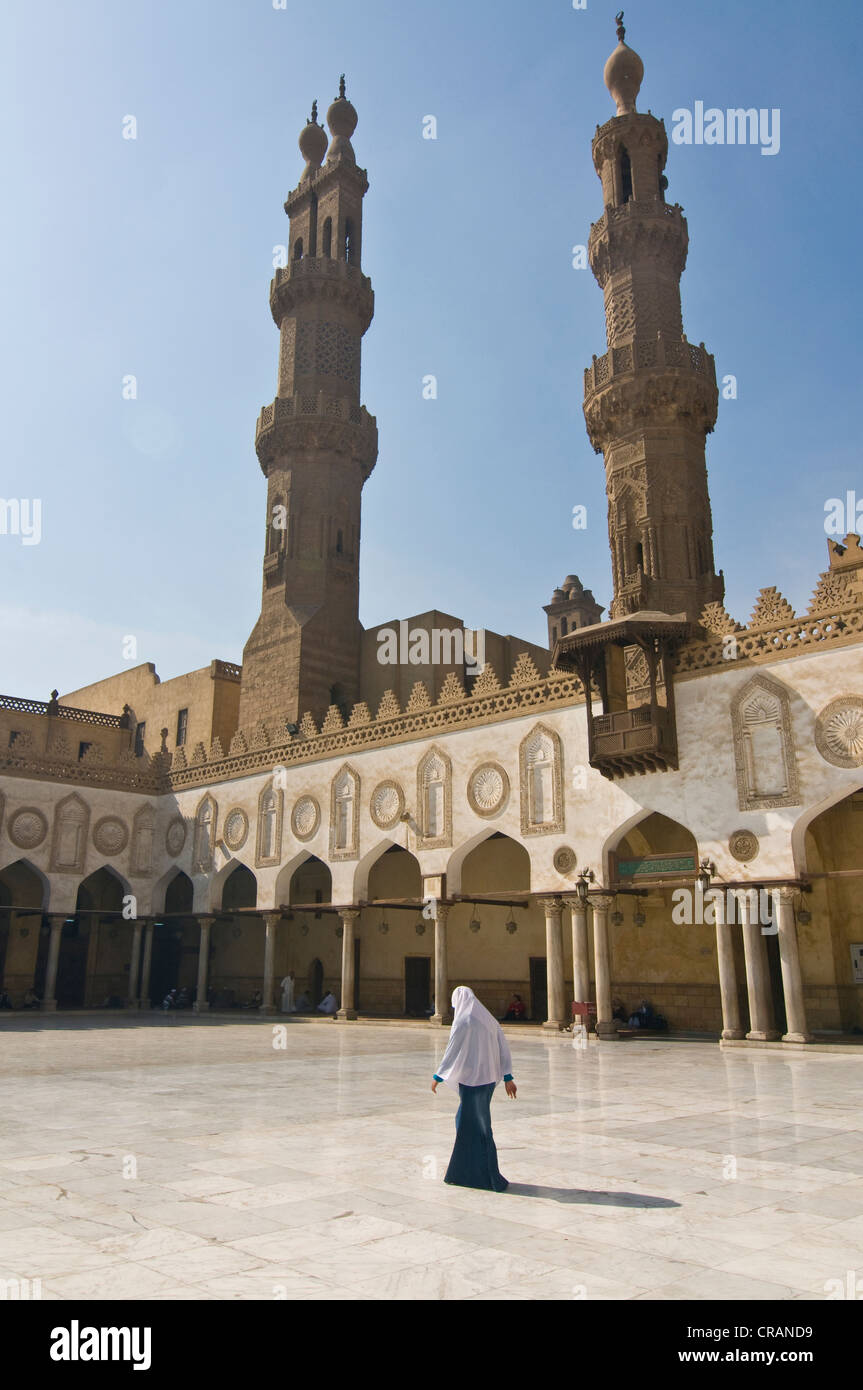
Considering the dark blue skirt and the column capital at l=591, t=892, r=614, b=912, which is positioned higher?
the column capital at l=591, t=892, r=614, b=912

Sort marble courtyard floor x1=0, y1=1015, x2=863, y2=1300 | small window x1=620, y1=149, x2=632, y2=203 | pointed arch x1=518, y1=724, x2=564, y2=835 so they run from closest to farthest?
marble courtyard floor x1=0, y1=1015, x2=863, y2=1300, pointed arch x1=518, y1=724, x2=564, y2=835, small window x1=620, y1=149, x2=632, y2=203

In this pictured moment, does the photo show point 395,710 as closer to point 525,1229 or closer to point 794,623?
point 794,623

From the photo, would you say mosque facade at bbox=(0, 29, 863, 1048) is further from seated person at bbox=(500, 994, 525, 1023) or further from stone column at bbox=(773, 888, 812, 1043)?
seated person at bbox=(500, 994, 525, 1023)

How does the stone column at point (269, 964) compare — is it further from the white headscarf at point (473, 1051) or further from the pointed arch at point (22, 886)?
the white headscarf at point (473, 1051)

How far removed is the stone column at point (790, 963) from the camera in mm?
16500

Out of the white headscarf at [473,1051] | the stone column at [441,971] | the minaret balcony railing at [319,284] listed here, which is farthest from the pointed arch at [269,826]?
the white headscarf at [473,1051]

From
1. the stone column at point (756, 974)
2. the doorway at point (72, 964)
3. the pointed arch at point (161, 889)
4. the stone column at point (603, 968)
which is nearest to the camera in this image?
the stone column at point (756, 974)

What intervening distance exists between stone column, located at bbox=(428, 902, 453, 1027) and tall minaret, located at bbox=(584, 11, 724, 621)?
28.1 feet

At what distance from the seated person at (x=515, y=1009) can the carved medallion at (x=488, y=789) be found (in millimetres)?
5049

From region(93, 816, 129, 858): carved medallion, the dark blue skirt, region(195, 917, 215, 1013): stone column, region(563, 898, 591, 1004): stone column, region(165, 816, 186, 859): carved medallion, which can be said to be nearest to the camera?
the dark blue skirt

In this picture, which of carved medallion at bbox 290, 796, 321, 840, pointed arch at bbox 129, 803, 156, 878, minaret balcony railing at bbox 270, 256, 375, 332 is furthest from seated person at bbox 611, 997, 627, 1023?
minaret balcony railing at bbox 270, 256, 375, 332

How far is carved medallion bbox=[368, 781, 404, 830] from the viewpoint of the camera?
23766mm

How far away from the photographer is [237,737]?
29.4 metres

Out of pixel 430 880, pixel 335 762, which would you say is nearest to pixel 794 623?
pixel 430 880
